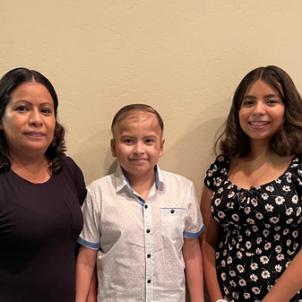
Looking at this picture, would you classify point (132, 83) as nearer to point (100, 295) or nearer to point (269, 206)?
point (269, 206)

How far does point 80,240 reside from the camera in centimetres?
140

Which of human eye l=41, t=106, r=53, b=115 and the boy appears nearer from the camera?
human eye l=41, t=106, r=53, b=115

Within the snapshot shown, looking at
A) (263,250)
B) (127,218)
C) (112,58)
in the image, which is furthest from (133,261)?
(112,58)

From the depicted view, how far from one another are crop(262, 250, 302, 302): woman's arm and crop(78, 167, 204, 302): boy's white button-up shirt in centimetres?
30

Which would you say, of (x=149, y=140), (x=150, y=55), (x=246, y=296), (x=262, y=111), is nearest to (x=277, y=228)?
(x=246, y=296)

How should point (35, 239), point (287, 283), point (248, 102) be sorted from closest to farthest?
1. point (35, 239)
2. point (287, 283)
3. point (248, 102)

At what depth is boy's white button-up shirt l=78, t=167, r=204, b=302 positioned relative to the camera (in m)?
1.36

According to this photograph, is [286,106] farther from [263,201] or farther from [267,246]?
[267,246]

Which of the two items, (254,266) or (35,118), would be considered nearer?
(35,118)

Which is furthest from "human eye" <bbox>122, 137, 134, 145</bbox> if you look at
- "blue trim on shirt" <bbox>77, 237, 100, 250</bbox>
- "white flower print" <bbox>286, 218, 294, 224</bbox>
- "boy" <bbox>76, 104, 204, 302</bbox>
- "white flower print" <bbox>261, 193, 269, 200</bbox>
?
"white flower print" <bbox>286, 218, 294, 224</bbox>

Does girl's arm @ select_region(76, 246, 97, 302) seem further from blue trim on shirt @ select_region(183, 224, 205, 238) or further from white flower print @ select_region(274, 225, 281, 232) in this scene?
white flower print @ select_region(274, 225, 281, 232)

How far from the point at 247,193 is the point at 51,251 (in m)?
0.64

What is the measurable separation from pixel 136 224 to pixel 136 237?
0.04m

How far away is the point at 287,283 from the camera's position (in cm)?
132
